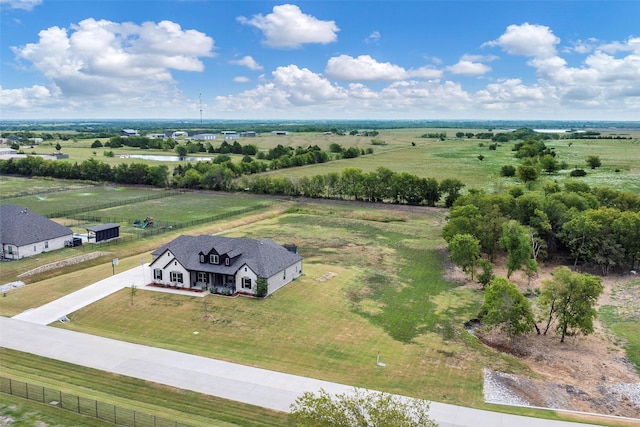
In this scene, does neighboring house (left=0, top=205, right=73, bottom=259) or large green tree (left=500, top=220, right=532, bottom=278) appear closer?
large green tree (left=500, top=220, right=532, bottom=278)

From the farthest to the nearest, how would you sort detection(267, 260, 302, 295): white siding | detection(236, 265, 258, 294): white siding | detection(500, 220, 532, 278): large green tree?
detection(500, 220, 532, 278): large green tree → detection(267, 260, 302, 295): white siding → detection(236, 265, 258, 294): white siding

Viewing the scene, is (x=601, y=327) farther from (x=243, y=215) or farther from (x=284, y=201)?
(x=284, y=201)

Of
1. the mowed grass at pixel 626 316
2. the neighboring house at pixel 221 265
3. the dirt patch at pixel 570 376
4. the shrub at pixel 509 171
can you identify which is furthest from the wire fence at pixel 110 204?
the shrub at pixel 509 171

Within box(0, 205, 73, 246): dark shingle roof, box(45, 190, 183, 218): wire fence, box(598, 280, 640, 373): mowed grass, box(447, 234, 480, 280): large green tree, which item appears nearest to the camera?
box(598, 280, 640, 373): mowed grass

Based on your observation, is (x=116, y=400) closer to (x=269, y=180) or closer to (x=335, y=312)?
(x=335, y=312)

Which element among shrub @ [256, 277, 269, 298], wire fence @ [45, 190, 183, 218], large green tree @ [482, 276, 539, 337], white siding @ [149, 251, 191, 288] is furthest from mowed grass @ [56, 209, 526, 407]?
wire fence @ [45, 190, 183, 218]

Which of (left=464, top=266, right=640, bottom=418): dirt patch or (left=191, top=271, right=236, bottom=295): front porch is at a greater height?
(left=191, top=271, right=236, bottom=295): front porch

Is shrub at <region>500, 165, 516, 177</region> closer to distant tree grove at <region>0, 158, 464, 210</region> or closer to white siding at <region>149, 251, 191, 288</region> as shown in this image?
distant tree grove at <region>0, 158, 464, 210</region>

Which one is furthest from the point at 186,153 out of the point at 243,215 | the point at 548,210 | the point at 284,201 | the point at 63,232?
the point at 548,210
